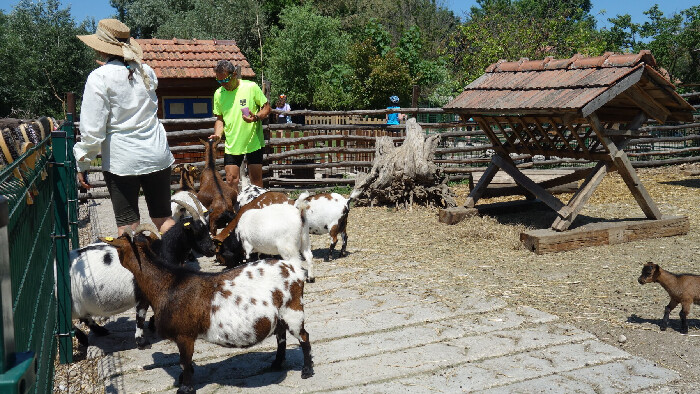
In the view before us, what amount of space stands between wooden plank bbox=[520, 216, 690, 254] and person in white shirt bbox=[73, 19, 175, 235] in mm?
4700

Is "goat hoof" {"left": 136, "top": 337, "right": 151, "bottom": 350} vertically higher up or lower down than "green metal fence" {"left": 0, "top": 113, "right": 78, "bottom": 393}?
lower down

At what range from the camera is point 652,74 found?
7891 millimetres

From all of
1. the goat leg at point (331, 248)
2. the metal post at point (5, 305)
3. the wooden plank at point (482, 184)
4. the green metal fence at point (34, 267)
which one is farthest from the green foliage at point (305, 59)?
the metal post at point (5, 305)

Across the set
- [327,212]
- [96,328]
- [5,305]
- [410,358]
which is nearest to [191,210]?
[96,328]

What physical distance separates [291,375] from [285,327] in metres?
0.39

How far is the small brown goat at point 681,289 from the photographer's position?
5.14 metres

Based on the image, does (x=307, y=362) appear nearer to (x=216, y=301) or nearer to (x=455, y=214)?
(x=216, y=301)

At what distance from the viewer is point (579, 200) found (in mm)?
8109

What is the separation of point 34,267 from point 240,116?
16.7 feet

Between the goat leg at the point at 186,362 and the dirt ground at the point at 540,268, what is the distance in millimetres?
633

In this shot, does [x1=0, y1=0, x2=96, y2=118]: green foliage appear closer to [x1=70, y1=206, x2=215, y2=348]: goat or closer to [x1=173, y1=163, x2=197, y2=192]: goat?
[x1=173, y1=163, x2=197, y2=192]: goat

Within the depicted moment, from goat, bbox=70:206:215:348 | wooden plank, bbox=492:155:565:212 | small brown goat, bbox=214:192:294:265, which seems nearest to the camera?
goat, bbox=70:206:215:348

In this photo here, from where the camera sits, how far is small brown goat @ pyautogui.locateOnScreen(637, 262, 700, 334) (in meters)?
5.14

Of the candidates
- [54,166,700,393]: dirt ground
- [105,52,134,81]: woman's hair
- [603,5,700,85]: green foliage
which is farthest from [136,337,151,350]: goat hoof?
[603,5,700,85]: green foliage
